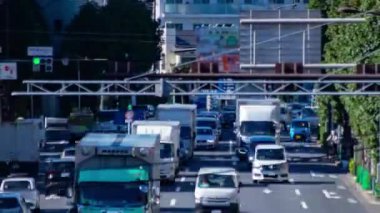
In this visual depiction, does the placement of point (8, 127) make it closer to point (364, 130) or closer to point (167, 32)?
point (364, 130)

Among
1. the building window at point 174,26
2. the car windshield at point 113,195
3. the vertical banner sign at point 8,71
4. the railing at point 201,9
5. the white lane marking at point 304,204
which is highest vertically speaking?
the railing at point 201,9

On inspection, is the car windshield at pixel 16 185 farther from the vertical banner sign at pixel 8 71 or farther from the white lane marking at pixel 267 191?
the vertical banner sign at pixel 8 71

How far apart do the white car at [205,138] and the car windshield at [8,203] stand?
4684cm

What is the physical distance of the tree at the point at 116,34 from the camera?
91438 millimetres

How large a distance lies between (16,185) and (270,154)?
16903mm

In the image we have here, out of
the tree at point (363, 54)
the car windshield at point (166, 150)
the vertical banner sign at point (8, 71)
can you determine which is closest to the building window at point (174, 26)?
the vertical banner sign at point (8, 71)

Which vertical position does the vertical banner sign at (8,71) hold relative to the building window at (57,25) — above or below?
below

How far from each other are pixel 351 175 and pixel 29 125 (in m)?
15.8

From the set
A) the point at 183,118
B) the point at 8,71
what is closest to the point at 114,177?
the point at 8,71

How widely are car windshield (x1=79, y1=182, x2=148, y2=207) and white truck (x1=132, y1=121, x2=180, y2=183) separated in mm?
22676

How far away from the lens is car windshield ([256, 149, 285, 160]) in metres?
62.2

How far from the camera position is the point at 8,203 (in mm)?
38375

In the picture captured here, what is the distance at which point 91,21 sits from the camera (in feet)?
303

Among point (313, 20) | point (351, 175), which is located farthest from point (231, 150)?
point (313, 20)
